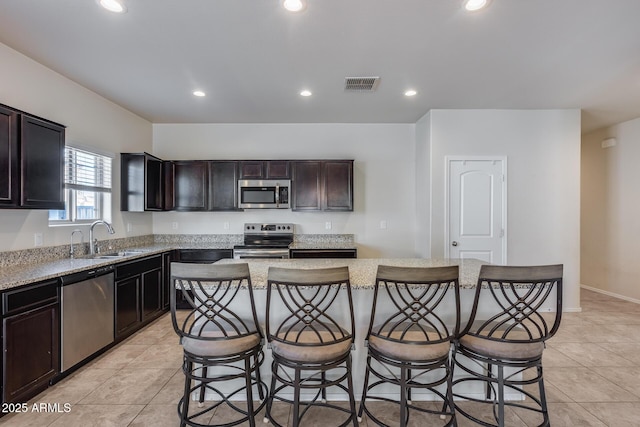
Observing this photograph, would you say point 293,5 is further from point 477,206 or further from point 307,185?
point 477,206

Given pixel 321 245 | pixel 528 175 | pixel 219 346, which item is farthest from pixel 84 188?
pixel 528 175

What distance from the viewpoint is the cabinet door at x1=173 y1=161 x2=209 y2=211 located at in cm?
476

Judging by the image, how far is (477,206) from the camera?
A: 438 cm

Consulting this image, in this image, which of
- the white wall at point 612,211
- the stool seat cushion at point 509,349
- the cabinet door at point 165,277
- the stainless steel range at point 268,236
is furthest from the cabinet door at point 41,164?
the white wall at point 612,211

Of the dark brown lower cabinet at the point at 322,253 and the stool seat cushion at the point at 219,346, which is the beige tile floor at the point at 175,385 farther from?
the dark brown lower cabinet at the point at 322,253

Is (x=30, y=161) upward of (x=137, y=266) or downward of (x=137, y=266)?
upward

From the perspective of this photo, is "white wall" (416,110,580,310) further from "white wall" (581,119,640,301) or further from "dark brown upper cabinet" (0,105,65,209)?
"dark brown upper cabinet" (0,105,65,209)

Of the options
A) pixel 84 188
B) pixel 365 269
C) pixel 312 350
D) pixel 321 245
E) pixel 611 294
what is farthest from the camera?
pixel 611 294

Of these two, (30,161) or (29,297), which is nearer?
(29,297)

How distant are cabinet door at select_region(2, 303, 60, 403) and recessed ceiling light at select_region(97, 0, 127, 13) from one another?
2204 millimetres

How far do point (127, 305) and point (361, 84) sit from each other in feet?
11.4

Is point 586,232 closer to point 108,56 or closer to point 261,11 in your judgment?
point 261,11

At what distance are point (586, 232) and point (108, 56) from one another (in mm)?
7379

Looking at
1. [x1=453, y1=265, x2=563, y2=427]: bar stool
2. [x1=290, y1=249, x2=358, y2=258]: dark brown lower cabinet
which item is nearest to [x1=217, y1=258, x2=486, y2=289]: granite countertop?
[x1=453, y1=265, x2=563, y2=427]: bar stool
